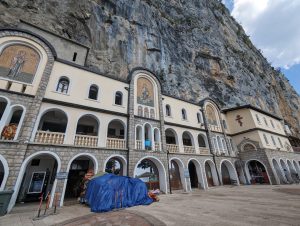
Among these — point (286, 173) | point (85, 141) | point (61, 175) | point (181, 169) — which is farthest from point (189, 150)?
point (286, 173)

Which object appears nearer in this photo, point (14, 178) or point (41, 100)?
point (14, 178)

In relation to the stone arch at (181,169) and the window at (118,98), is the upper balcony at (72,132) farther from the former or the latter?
the stone arch at (181,169)

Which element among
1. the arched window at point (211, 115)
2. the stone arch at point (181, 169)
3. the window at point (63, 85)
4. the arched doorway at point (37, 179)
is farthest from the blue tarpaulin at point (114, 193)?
the arched window at point (211, 115)

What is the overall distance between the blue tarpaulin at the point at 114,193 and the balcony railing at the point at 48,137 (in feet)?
13.1

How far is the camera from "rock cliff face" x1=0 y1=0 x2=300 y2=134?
80.1 feet

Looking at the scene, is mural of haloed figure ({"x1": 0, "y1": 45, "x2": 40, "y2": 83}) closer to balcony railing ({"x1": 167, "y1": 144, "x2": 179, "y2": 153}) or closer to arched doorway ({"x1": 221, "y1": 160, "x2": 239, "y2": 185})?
balcony railing ({"x1": 167, "y1": 144, "x2": 179, "y2": 153})

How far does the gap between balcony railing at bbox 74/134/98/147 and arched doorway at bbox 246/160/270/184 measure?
869 inches

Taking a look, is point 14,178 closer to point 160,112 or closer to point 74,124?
point 74,124

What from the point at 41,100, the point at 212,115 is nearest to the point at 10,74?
the point at 41,100

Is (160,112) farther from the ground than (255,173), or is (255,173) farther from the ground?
(160,112)

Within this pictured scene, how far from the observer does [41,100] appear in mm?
10953

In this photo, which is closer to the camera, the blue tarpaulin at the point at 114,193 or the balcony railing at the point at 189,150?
the blue tarpaulin at the point at 114,193

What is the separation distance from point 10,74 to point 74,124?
5.52 m

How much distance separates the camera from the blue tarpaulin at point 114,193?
8.45 m
